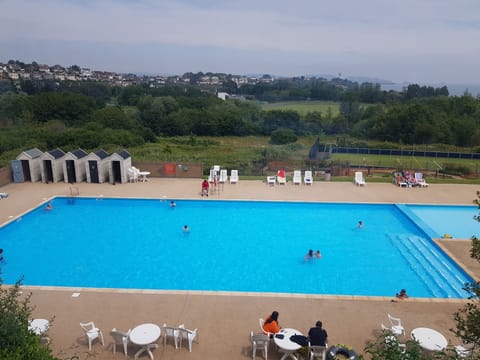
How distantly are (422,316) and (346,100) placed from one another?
5925 cm

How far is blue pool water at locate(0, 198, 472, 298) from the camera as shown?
9789 mm

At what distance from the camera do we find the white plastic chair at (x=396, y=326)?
686cm

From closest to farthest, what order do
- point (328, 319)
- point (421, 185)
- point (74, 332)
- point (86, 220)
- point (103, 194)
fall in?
1. point (74, 332)
2. point (328, 319)
3. point (86, 220)
4. point (103, 194)
5. point (421, 185)

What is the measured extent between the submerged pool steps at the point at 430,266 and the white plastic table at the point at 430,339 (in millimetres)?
2829

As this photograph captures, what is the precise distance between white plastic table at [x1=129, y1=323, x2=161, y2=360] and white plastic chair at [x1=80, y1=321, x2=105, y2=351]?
26.0 inches

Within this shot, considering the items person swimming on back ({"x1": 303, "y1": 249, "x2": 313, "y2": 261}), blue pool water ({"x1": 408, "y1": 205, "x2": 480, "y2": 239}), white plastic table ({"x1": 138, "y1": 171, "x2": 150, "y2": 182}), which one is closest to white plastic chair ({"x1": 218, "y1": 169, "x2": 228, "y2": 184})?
white plastic table ({"x1": 138, "y1": 171, "x2": 150, "y2": 182})

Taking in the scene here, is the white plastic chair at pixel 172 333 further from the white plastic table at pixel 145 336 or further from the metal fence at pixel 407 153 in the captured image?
the metal fence at pixel 407 153

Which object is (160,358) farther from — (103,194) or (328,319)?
(103,194)

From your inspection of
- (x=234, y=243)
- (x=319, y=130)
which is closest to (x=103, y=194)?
(x=234, y=243)

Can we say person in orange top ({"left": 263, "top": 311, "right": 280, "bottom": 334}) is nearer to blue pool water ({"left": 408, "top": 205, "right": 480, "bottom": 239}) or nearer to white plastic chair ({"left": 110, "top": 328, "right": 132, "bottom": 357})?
white plastic chair ({"left": 110, "top": 328, "right": 132, "bottom": 357})

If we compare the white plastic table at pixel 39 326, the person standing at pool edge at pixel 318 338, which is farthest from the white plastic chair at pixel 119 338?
the person standing at pool edge at pixel 318 338

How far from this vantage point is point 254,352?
6430 mm

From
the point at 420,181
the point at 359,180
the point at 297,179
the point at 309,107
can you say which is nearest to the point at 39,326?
the point at 297,179

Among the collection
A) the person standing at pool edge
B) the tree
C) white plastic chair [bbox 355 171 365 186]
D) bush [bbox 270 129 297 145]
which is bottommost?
bush [bbox 270 129 297 145]
